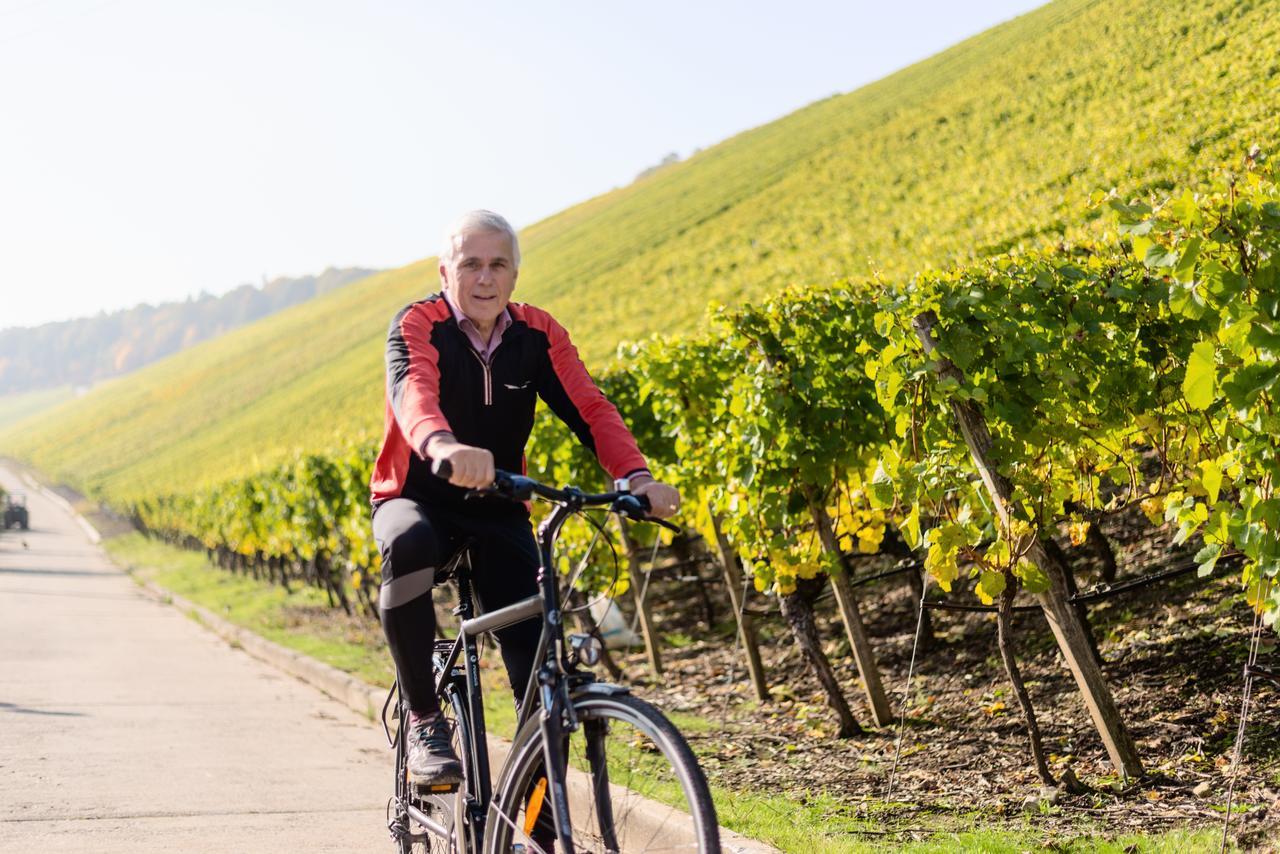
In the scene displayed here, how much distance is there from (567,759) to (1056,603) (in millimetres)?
2940

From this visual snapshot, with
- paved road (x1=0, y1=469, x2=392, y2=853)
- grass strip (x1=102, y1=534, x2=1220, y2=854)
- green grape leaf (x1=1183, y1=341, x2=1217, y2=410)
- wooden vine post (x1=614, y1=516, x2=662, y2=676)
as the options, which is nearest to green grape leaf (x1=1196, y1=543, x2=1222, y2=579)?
green grape leaf (x1=1183, y1=341, x2=1217, y2=410)

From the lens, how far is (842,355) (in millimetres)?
6805

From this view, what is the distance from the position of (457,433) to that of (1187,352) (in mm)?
3354

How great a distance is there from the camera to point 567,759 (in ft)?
10.2

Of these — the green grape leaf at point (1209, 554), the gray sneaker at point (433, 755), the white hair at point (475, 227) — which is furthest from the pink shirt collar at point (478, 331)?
the green grape leaf at point (1209, 554)

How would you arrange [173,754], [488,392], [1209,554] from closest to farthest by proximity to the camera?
[488,392]
[1209,554]
[173,754]

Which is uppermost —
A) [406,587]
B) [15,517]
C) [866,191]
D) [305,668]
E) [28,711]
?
[866,191]

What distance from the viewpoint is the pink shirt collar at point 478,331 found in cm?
371

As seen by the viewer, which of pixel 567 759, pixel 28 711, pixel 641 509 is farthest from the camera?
pixel 28 711

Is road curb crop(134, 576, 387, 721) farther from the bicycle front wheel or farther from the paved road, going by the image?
the bicycle front wheel

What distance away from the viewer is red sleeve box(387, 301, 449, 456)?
10.9 ft

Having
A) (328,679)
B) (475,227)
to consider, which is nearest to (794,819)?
(475,227)

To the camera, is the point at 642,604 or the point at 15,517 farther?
the point at 15,517

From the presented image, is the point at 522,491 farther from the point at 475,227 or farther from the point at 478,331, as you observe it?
the point at 475,227
